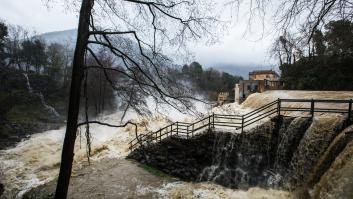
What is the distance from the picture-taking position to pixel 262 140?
15930 mm

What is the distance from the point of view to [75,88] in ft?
18.5

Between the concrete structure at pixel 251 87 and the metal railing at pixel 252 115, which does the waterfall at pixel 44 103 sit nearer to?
the concrete structure at pixel 251 87

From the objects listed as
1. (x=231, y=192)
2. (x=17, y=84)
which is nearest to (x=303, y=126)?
(x=231, y=192)

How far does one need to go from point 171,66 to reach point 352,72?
30339 millimetres

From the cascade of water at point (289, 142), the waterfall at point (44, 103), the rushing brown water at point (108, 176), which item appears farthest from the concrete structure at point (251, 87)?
the cascade of water at point (289, 142)

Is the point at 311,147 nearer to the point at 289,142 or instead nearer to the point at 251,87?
the point at 289,142

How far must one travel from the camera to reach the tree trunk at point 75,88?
18.2 ft

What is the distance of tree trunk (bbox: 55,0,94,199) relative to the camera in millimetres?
5539

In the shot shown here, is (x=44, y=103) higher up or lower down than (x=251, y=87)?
lower down

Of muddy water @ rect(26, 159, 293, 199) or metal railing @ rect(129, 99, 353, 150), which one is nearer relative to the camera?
metal railing @ rect(129, 99, 353, 150)

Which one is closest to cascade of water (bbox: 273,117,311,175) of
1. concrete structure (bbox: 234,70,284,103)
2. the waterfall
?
concrete structure (bbox: 234,70,284,103)

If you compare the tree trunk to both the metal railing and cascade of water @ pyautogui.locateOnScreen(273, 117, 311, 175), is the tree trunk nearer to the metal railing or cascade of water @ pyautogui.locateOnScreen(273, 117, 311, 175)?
the metal railing

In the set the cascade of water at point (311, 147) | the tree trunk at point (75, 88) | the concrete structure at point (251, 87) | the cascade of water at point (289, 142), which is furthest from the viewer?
the concrete structure at point (251, 87)

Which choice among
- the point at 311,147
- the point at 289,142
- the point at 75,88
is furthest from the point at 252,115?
the point at 75,88
